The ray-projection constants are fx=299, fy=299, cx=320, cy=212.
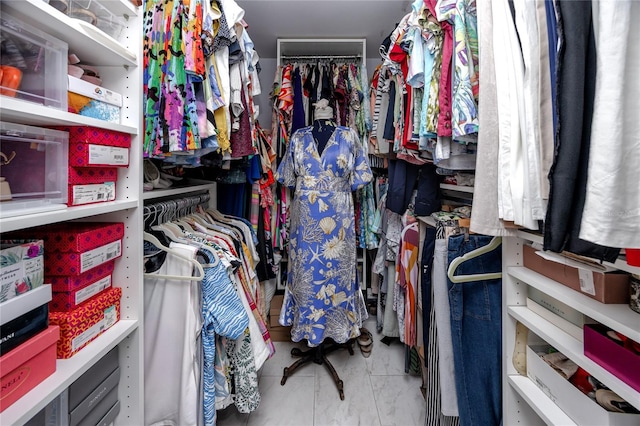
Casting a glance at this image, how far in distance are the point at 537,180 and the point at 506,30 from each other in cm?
41

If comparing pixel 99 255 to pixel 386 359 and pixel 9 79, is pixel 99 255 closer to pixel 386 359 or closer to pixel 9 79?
pixel 9 79

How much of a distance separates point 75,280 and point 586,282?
1.31m

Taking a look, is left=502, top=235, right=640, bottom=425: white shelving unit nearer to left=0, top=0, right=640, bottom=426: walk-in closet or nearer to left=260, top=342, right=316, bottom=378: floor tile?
Result: left=0, top=0, right=640, bottom=426: walk-in closet

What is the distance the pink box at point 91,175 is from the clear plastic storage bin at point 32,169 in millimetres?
17

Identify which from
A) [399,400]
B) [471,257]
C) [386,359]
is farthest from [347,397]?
[471,257]

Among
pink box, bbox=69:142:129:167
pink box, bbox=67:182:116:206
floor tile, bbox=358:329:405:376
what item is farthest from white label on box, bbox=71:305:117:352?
floor tile, bbox=358:329:405:376

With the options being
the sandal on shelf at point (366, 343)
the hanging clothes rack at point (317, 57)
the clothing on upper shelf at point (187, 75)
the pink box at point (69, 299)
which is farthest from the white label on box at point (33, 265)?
the hanging clothes rack at point (317, 57)

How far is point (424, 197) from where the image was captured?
5.39 feet

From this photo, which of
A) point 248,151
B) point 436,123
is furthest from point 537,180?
point 248,151

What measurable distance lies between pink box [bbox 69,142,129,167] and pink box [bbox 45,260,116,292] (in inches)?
11.4

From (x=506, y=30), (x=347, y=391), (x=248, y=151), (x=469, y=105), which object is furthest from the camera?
(x=347, y=391)

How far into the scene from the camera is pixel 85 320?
0.79 m

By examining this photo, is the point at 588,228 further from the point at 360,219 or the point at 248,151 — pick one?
the point at 360,219

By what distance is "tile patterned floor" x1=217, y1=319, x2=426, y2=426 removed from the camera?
1562mm
